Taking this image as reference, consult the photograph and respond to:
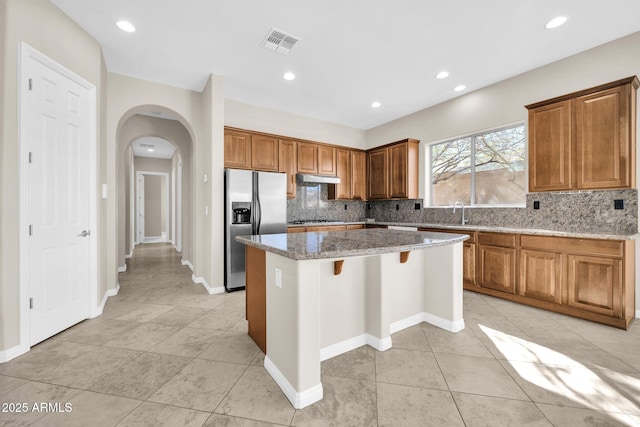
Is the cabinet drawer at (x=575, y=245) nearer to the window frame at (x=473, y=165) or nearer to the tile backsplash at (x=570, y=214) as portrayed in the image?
the tile backsplash at (x=570, y=214)

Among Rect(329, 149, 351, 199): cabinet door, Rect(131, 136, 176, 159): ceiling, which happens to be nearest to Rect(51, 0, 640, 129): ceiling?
Rect(329, 149, 351, 199): cabinet door

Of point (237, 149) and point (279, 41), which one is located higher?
point (279, 41)

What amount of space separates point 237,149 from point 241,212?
108 cm

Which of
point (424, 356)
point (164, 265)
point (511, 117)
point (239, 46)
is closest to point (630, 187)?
point (511, 117)

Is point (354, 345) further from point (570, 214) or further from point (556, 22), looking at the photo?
point (556, 22)

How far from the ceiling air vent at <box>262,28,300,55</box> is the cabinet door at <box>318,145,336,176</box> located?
2.25 m

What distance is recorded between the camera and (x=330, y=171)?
533 cm

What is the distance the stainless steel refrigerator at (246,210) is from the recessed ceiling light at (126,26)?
174cm

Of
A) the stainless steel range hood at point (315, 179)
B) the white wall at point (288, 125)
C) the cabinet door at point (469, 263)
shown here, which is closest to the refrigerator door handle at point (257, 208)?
the stainless steel range hood at point (315, 179)

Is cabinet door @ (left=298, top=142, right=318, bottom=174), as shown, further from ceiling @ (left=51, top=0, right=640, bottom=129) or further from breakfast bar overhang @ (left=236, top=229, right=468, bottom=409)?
breakfast bar overhang @ (left=236, top=229, right=468, bottom=409)

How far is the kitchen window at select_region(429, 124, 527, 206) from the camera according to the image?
3799 mm

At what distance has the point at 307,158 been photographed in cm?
502

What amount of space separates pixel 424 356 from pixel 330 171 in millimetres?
3832

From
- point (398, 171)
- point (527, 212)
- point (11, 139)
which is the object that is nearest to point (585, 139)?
point (527, 212)
